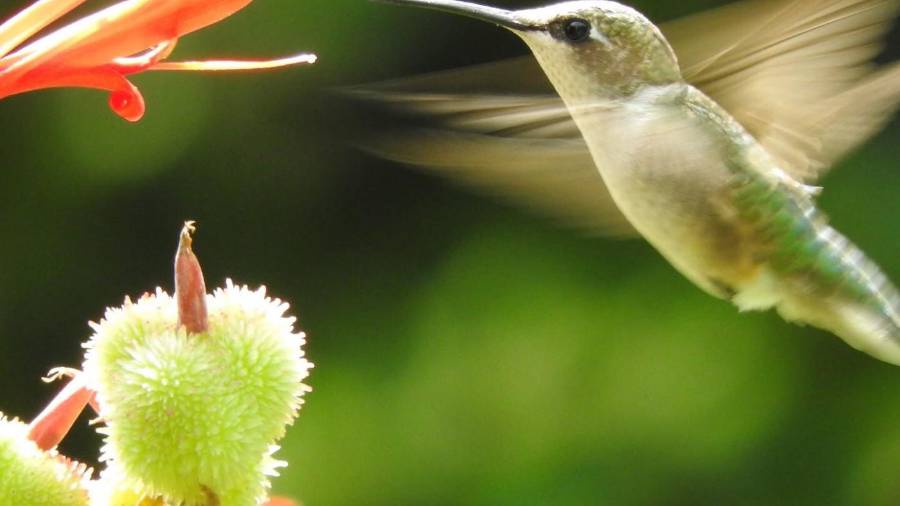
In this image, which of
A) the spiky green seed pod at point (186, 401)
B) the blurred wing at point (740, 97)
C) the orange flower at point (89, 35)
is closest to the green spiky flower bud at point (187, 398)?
the spiky green seed pod at point (186, 401)

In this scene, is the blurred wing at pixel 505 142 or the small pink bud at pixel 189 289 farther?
the blurred wing at pixel 505 142

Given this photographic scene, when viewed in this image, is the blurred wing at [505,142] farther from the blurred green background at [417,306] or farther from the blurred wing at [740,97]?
the blurred green background at [417,306]

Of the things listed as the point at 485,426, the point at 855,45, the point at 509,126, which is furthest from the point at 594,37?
the point at 485,426

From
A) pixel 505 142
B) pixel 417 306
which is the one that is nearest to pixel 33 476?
pixel 505 142

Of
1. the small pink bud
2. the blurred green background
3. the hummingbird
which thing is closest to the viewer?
the small pink bud

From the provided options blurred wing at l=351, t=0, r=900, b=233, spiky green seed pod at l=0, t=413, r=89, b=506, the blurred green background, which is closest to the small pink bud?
spiky green seed pod at l=0, t=413, r=89, b=506

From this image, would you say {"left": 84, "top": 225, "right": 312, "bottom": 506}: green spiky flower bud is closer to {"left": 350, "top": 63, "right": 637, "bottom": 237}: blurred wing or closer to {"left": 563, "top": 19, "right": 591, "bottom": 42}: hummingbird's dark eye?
{"left": 350, "top": 63, "right": 637, "bottom": 237}: blurred wing

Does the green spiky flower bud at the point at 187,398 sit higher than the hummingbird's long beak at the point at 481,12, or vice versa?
the hummingbird's long beak at the point at 481,12

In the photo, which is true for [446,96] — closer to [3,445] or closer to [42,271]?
[3,445]
